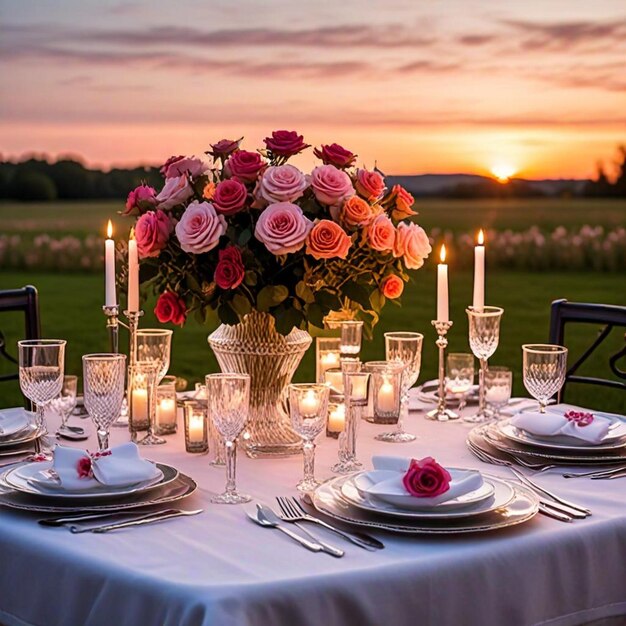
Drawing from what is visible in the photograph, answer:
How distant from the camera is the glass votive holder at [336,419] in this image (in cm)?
233

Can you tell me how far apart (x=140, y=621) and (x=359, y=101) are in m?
7.06

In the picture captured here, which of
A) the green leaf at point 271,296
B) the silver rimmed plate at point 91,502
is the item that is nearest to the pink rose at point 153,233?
the green leaf at point 271,296

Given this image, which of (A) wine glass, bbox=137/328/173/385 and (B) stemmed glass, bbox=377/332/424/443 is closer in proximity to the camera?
(B) stemmed glass, bbox=377/332/424/443

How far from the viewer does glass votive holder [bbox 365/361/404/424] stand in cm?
234

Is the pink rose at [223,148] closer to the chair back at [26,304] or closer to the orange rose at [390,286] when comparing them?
the orange rose at [390,286]

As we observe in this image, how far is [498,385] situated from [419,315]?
6192 mm

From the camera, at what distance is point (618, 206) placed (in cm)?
843

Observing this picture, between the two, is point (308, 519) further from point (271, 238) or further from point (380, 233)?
point (380, 233)

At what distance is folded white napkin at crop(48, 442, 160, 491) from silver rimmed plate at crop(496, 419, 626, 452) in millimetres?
813

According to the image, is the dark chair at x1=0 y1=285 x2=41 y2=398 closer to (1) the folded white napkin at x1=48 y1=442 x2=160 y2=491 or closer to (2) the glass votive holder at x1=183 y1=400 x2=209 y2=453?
(2) the glass votive holder at x1=183 y1=400 x2=209 y2=453

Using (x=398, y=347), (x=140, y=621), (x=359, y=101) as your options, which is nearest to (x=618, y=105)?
(x=359, y=101)

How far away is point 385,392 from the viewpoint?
2402mm

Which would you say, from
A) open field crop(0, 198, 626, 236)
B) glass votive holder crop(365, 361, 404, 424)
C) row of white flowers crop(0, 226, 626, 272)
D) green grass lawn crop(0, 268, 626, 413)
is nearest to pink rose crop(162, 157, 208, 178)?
glass votive holder crop(365, 361, 404, 424)

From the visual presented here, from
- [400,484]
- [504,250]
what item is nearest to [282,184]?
[400,484]
